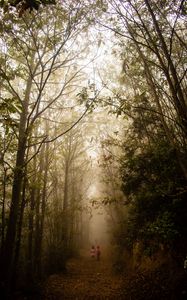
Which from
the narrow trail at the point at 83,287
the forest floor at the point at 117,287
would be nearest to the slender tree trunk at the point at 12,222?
the forest floor at the point at 117,287

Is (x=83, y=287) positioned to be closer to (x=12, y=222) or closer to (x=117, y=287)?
(x=117, y=287)

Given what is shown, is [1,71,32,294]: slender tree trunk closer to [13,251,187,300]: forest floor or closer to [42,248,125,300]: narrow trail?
[13,251,187,300]: forest floor

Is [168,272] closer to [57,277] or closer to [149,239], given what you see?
[149,239]

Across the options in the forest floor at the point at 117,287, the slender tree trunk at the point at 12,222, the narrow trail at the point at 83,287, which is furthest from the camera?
the narrow trail at the point at 83,287

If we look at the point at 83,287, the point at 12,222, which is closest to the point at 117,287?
the point at 83,287

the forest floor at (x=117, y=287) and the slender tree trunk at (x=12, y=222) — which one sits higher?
the slender tree trunk at (x=12, y=222)

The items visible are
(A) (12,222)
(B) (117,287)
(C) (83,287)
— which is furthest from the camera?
(C) (83,287)

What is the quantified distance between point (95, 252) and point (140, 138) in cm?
1279

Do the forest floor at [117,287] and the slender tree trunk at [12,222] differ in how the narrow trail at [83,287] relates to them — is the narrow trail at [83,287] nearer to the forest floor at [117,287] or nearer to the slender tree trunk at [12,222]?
the forest floor at [117,287]

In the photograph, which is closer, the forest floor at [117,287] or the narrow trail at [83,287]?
the forest floor at [117,287]

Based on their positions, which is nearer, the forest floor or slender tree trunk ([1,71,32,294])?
slender tree trunk ([1,71,32,294])

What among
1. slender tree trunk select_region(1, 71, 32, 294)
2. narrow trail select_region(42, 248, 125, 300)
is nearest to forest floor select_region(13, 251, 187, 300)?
narrow trail select_region(42, 248, 125, 300)

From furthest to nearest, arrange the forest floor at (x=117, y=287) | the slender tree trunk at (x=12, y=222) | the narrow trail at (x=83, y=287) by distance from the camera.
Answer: the narrow trail at (x=83, y=287), the forest floor at (x=117, y=287), the slender tree trunk at (x=12, y=222)

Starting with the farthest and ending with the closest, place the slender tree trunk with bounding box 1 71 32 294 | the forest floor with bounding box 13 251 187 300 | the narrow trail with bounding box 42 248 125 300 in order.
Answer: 1. the narrow trail with bounding box 42 248 125 300
2. the forest floor with bounding box 13 251 187 300
3. the slender tree trunk with bounding box 1 71 32 294
